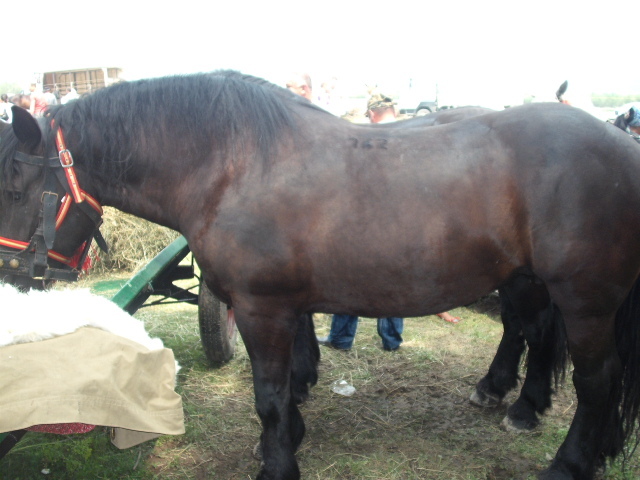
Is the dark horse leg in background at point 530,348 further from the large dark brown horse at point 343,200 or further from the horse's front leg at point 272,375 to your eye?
the horse's front leg at point 272,375

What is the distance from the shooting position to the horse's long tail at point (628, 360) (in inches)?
97.9

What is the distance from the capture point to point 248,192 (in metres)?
2.19

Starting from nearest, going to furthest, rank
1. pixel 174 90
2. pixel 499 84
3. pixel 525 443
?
1. pixel 174 90
2. pixel 525 443
3. pixel 499 84

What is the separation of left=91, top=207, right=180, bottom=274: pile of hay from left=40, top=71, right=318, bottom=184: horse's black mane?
4.33 meters

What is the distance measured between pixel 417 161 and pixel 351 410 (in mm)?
1869

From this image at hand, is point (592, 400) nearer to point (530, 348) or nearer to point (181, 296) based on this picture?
point (530, 348)

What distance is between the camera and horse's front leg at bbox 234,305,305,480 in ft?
7.56

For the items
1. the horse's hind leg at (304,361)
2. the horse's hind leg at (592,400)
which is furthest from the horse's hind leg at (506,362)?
the horse's hind leg at (304,361)

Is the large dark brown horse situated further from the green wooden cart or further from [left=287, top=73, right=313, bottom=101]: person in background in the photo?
[left=287, top=73, right=313, bottom=101]: person in background

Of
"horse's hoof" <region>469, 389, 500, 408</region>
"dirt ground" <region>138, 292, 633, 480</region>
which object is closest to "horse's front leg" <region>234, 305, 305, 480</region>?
"dirt ground" <region>138, 292, 633, 480</region>

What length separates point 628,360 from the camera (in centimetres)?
251

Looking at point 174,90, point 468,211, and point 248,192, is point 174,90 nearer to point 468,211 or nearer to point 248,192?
point 248,192

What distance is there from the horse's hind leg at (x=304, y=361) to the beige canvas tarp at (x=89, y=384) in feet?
4.12

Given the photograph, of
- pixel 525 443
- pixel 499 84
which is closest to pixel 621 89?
pixel 499 84
